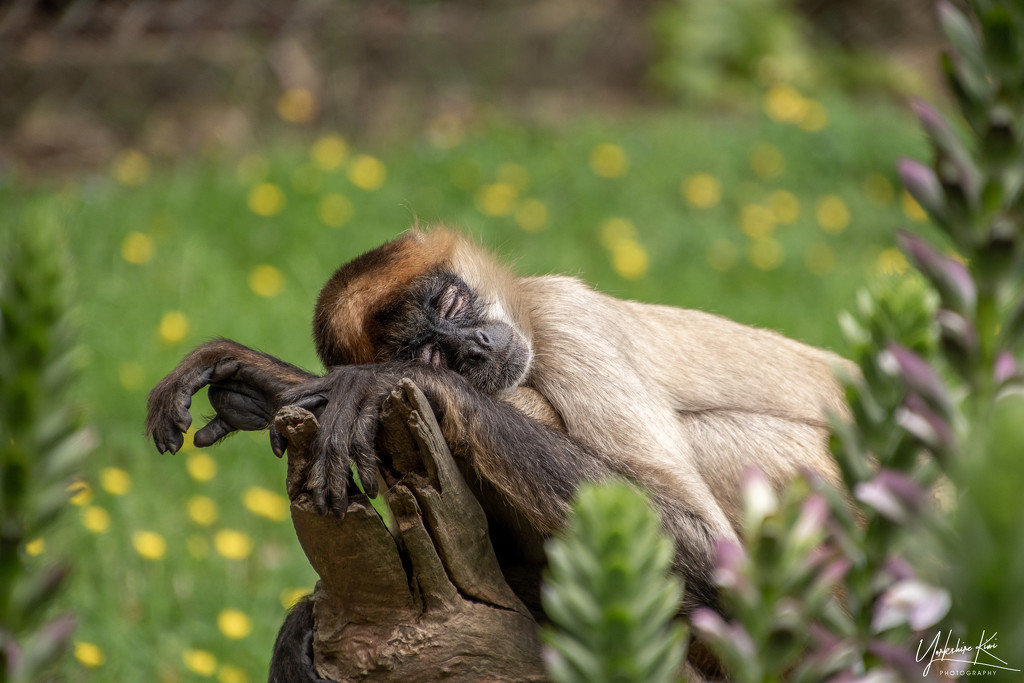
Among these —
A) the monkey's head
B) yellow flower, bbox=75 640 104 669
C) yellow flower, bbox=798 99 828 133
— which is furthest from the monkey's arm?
yellow flower, bbox=798 99 828 133

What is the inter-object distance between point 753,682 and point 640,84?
1166 cm

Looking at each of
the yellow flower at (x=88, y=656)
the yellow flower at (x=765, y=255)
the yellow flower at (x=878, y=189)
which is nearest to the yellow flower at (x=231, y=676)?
the yellow flower at (x=88, y=656)

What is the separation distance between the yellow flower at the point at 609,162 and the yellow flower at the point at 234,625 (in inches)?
221

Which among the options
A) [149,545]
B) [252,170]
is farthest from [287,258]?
[149,545]

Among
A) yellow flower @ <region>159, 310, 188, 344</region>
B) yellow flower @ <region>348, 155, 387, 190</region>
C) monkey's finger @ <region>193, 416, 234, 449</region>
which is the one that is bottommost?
yellow flower @ <region>159, 310, 188, 344</region>

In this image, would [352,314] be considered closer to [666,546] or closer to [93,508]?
[93,508]

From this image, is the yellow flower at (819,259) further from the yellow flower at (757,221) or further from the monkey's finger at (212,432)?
the monkey's finger at (212,432)

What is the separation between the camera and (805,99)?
11.3 metres

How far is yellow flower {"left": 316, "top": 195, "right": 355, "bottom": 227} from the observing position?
27.0 ft

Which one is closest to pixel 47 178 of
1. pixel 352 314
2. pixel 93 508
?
pixel 93 508

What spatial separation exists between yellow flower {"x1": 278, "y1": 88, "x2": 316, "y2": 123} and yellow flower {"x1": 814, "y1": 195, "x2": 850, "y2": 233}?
483cm

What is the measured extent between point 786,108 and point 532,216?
3.65 m

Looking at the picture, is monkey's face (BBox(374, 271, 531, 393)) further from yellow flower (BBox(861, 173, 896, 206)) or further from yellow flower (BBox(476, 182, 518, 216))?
yellow flower (BBox(861, 173, 896, 206))

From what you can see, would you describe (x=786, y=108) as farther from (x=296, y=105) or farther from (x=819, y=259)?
(x=296, y=105)
